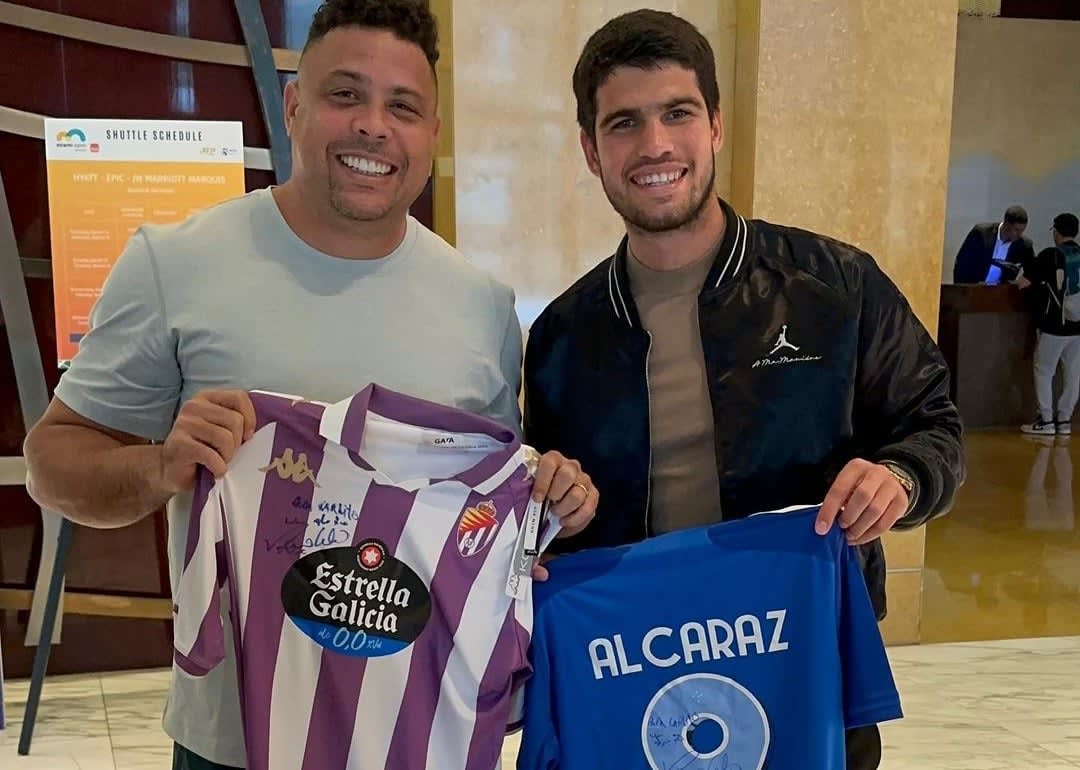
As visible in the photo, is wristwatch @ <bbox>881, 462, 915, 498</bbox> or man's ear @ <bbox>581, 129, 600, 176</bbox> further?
man's ear @ <bbox>581, 129, 600, 176</bbox>

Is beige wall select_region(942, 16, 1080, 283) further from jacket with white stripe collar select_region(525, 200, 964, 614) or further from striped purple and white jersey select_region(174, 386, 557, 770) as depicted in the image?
striped purple and white jersey select_region(174, 386, 557, 770)

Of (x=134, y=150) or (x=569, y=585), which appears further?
(x=134, y=150)

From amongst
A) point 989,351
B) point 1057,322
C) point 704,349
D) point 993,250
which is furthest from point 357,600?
point 993,250

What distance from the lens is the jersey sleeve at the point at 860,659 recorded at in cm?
148

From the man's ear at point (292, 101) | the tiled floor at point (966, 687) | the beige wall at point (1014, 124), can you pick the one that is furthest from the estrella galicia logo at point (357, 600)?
the beige wall at point (1014, 124)

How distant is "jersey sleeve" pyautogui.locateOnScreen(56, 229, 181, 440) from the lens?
1468 mm

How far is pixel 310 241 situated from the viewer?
1553 millimetres

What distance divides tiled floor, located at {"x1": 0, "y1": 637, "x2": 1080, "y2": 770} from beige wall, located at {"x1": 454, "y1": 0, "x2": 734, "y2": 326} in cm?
162

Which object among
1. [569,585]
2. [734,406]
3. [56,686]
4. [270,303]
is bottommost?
[56,686]

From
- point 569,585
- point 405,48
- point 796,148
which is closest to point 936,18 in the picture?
point 796,148

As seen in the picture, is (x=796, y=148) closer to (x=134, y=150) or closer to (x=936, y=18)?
(x=936, y=18)

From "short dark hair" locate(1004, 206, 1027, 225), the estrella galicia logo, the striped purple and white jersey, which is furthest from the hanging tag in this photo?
"short dark hair" locate(1004, 206, 1027, 225)

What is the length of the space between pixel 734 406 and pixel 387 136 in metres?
0.71

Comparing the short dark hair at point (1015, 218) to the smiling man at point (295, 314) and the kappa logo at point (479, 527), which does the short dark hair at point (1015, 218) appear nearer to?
the smiling man at point (295, 314)
